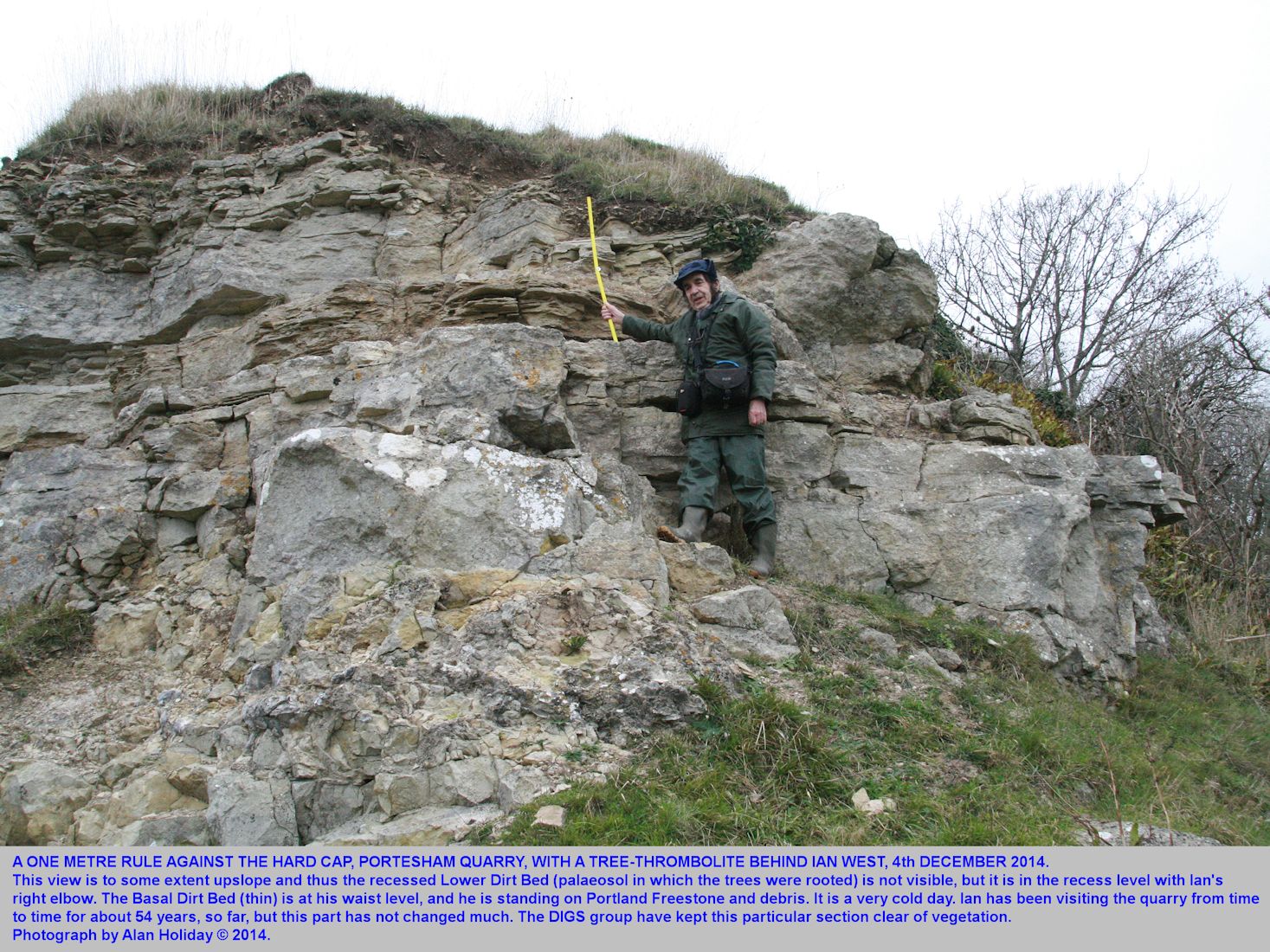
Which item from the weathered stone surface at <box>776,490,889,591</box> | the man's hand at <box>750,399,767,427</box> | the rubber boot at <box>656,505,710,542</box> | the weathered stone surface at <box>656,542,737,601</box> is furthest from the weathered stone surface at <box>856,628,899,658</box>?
the man's hand at <box>750,399,767,427</box>

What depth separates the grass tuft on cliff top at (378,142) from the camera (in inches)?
338

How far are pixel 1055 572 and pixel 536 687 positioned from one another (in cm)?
400

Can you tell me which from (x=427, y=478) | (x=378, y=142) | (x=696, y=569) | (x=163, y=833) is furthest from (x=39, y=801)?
(x=378, y=142)

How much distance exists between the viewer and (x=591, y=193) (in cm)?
847

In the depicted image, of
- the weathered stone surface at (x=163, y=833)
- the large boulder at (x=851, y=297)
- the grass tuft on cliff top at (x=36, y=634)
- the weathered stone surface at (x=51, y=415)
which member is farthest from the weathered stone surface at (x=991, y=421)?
the weathered stone surface at (x=51, y=415)

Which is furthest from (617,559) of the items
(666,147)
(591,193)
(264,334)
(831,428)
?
(666,147)

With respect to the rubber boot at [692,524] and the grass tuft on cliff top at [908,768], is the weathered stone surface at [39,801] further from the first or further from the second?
the rubber boot at [692,524]

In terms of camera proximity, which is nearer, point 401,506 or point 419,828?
point 419,828

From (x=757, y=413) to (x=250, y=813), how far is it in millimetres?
4016

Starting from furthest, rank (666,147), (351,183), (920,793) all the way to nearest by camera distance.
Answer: (666,147) < (351,183) < (920,793)

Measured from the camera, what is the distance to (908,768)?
3.93 m

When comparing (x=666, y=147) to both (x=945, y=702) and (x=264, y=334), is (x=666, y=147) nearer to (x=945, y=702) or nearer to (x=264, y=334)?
(x=264, y=334)

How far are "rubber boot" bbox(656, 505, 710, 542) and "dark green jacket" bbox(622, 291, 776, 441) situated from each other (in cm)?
59

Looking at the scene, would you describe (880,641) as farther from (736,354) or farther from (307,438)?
(307,438)
